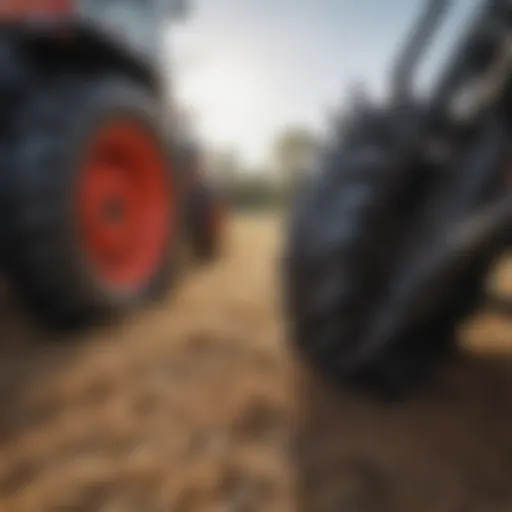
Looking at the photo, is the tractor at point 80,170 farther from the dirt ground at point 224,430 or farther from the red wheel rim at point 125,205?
the dirt ground at point 224,430

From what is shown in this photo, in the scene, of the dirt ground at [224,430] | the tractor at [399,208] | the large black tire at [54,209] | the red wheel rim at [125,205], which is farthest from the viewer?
the red wheel rim at [125,205]

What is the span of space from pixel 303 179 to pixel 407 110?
29 centimetres

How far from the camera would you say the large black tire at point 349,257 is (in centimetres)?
157

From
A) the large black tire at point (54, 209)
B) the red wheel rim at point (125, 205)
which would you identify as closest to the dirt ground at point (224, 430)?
the large black tire at point (54, 209)

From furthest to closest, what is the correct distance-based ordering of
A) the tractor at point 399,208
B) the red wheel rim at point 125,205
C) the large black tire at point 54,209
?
the red wheel rim at point 125,205
the large black tire at point 54,209
the tractor at point 399,208

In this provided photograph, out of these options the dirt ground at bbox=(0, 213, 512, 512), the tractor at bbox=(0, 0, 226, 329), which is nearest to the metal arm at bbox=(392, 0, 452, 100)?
the dirt ground at bbox=(0, 213, 512, 512)

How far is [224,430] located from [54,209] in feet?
2.51

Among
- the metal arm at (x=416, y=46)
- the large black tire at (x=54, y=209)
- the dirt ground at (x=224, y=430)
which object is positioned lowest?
the dirt ground at (x=224, y=430)

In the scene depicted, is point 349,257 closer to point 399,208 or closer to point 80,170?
point 399,208

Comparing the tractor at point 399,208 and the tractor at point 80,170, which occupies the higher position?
the tractor at point 80,170

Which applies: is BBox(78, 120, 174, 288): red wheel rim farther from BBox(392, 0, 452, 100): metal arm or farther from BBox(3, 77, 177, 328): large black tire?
BBox(392, 0, 452, 100): metal arm

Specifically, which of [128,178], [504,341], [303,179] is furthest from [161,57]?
[504,341]

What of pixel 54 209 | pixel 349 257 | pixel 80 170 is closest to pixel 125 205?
pixel 80 170

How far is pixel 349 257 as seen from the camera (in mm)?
1562
